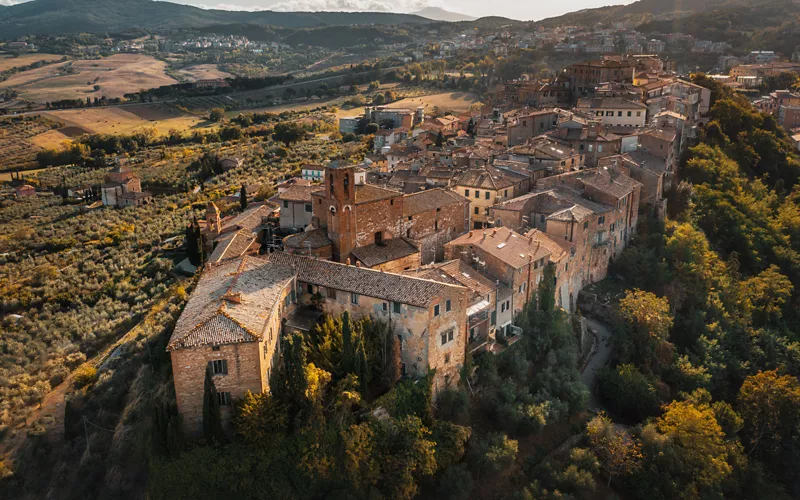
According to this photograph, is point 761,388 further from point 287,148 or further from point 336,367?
point 287,148

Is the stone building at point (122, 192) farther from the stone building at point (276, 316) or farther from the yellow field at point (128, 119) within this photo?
the stone building at point (276, 316)

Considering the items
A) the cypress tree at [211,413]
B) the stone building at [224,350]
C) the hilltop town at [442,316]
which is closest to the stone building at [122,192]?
the hilltop town at [442,316]

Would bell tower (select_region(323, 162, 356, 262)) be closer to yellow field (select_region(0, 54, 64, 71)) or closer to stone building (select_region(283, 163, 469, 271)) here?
stone building (select_region(283, 163, 469, 271))

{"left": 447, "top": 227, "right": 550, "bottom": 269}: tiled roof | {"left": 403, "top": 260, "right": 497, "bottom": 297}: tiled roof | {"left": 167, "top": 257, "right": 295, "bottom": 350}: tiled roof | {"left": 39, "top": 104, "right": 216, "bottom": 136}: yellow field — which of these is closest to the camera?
{"left": 167, "top": 257, "right": 295, "bottom": 350}: tiled roof

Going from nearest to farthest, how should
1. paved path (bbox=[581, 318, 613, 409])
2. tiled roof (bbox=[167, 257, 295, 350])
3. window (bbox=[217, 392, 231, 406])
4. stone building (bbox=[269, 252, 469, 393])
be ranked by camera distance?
tiled roof (bbox=[167, 257, 295, 350]) → window (bbox=[217, 392, 231, 406]) → stone building (bbox=[269, 252, 469, 393]) → paved path (bbox=[581, 318, 613, 409])

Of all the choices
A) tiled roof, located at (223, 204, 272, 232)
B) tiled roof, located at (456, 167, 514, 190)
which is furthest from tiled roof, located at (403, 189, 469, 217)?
tiled roof, located at (223, 204, 272, 232)
